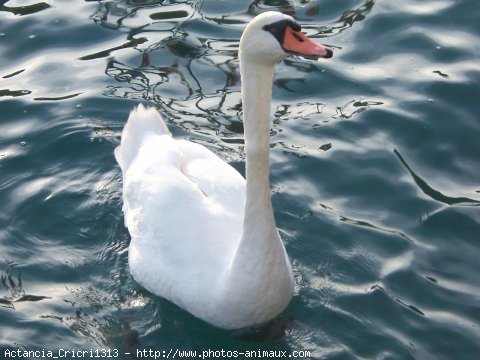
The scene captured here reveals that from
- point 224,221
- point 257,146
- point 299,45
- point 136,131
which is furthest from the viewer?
point 136,131

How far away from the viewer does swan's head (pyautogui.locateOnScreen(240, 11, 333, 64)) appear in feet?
18.7

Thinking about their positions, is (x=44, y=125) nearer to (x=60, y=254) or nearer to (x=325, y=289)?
(x=60, y=254)

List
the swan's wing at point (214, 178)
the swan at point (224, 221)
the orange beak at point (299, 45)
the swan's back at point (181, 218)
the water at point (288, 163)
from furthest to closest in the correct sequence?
the swan's wing at point (214, 178), the water at point (288, 163), the swan's back at point (181, 218), the swan at point (224, 221), the orange beak at point (299, 45)

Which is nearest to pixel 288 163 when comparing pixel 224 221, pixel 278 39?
pixel 224 221

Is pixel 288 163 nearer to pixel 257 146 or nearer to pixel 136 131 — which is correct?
pixel 136 131

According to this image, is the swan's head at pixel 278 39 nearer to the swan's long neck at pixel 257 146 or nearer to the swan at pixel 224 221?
the swan at pixel 224 221

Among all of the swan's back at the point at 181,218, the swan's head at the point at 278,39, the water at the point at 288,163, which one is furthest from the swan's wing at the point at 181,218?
the swan's head at the point at 278,39

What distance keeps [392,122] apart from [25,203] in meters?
3.70

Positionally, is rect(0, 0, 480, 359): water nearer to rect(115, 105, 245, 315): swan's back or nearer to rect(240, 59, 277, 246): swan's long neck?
rect(115, 105, 245, 315): swan's back

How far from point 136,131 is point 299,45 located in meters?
2.94

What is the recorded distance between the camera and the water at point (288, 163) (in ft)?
22.4

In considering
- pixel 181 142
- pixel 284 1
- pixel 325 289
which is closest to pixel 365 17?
pixel 284 1

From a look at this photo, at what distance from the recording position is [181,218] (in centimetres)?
694

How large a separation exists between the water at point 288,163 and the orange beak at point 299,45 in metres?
2.16
